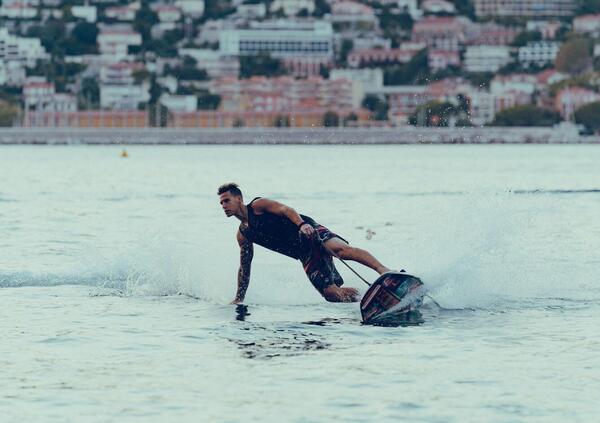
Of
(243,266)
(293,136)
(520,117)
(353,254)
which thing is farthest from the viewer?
(520,117)

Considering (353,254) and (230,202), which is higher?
(230,202)

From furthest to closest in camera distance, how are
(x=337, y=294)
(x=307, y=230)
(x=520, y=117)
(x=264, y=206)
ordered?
(x=520, y=117)
(x=337, y=294)
(x=264, y=206)
(x=307, y=230)

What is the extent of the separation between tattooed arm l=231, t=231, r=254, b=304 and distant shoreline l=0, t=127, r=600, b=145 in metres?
156

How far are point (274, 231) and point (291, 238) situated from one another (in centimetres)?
Answer: 17

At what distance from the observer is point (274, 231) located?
1641cm

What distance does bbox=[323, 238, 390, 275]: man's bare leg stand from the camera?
15.8 meters

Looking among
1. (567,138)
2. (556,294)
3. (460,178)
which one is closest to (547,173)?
(460,178)

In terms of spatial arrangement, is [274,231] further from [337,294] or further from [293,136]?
[293,136]

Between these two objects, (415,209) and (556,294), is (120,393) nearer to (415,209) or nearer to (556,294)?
(556,294)

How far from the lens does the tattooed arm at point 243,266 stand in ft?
54.5

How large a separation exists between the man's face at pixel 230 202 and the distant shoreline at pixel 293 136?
516 ft

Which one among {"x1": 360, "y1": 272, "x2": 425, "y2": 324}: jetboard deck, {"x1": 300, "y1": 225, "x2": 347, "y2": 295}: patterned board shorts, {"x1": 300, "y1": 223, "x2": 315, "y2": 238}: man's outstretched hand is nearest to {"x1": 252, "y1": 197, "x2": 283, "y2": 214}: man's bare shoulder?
{"x1": 300, "y1": 225, "x2": 347, "y2": 295}: patterned board shorts

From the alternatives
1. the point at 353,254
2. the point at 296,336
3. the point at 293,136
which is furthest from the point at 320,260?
the point at 293,136

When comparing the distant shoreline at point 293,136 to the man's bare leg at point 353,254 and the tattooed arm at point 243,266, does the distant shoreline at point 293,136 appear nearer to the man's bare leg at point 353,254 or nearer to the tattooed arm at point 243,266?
the tattooed arm at point 243,266
